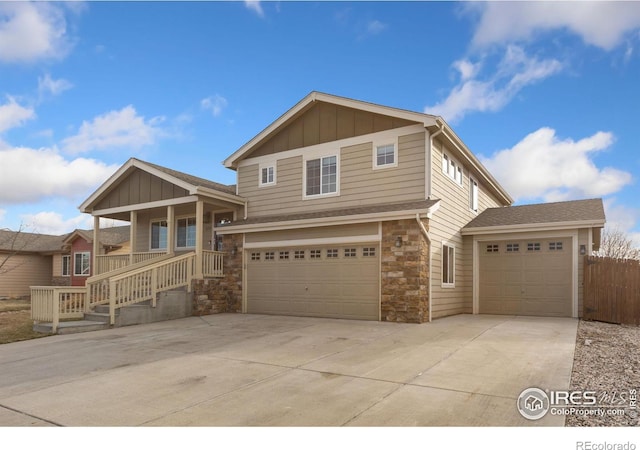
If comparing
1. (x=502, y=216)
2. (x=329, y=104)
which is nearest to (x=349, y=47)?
(x=329, y=104)

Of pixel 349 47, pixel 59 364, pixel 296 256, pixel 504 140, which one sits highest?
pixel 349 47

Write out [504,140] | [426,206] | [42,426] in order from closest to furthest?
1. [42,426]
2. [426,206]
3. [504,140]

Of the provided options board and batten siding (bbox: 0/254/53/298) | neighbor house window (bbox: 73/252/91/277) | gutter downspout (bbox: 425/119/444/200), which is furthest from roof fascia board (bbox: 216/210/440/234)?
board and batten siding (bbox: 0/254/53/298)

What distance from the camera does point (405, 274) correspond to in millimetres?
11117

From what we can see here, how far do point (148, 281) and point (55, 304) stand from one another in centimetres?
247

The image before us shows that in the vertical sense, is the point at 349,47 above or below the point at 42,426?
above

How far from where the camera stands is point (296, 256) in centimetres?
1320

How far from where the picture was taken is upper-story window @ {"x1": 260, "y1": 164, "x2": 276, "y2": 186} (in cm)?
1456

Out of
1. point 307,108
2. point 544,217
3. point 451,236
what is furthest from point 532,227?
point 307,108

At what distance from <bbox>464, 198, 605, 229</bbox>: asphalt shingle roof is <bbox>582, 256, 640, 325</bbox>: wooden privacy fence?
131 cm

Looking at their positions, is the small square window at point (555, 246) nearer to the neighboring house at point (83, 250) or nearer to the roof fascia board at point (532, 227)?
the roof fascia board at point (532, 227)
